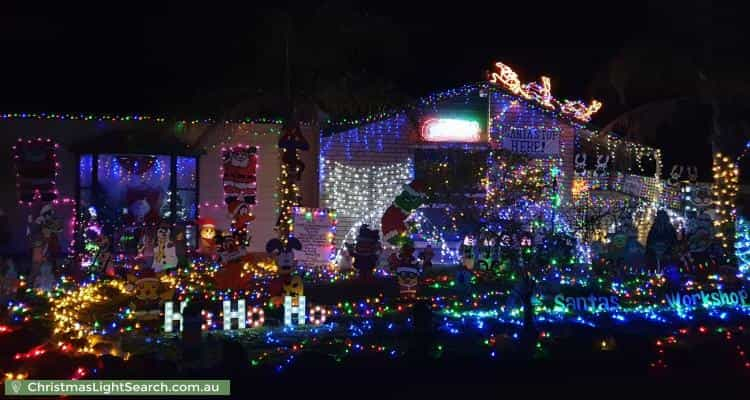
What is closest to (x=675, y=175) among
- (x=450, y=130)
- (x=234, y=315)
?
(x=450, y=130)

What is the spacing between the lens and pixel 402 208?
14.3m

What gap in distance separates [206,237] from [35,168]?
4.27 meters

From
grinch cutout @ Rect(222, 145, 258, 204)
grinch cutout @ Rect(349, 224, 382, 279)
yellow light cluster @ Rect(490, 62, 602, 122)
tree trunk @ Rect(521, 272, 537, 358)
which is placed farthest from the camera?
grinch cutout @ Rect(222, 145, 258, 204)

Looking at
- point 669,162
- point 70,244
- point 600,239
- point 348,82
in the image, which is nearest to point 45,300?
point 70,244

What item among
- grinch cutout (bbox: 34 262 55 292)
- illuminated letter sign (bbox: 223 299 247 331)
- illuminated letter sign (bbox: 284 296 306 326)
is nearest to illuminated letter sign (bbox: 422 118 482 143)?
illuminated letter sign (bbox: 284 296 306 326)

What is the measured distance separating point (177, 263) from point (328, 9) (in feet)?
22.4

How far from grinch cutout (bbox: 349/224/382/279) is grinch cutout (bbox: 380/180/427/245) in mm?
715

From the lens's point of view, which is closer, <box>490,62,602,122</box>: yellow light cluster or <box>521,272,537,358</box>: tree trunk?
<box>521,272,537,358</box>: tree trunk

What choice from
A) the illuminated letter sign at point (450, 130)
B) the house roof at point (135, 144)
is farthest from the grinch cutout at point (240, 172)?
the illuminated letter sign at point (450, 130)

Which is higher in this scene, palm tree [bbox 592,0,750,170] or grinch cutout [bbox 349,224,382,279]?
palm tree [bbox 592,0,750,170]

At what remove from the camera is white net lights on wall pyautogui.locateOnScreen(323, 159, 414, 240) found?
54.8 ft

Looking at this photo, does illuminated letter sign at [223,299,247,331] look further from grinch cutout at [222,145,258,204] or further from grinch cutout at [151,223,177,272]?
grinch cutout at [222,145,258,204]

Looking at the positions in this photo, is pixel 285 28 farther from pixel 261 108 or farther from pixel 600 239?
pixel 600 239

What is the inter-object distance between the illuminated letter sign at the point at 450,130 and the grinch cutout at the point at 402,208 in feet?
9.07
